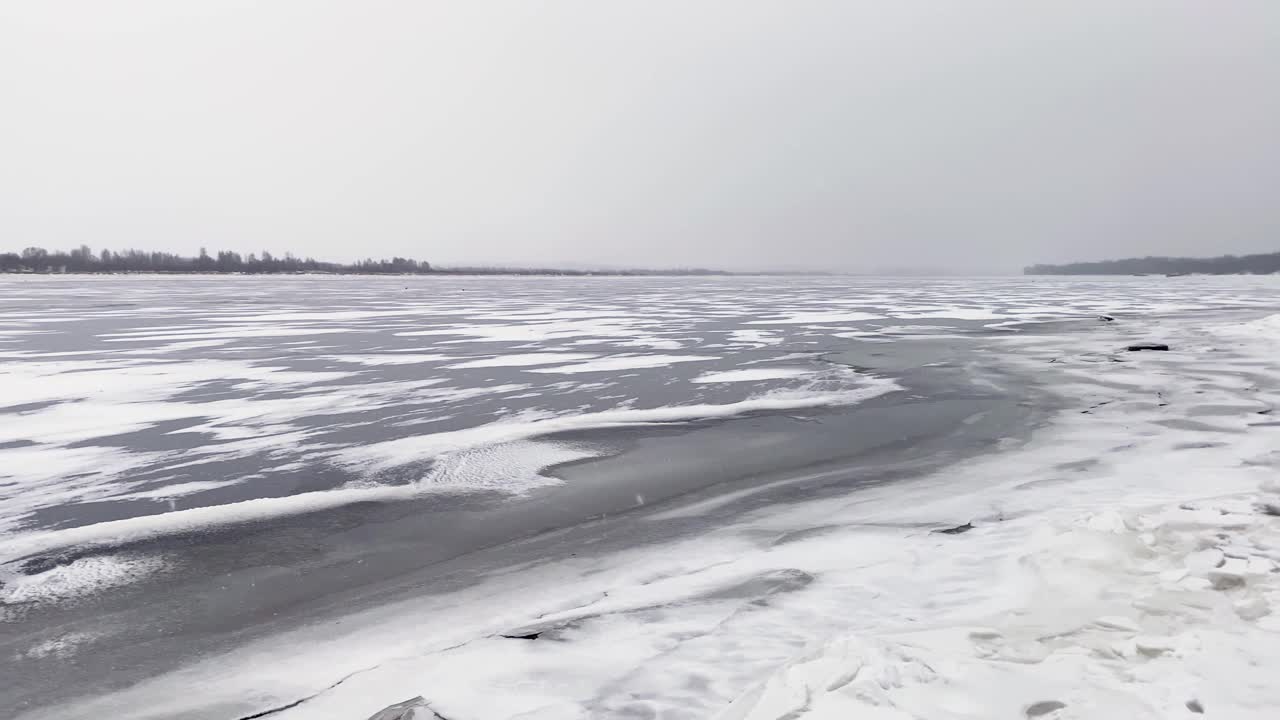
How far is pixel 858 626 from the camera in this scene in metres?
3.19

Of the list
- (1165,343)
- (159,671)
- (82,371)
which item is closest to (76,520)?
(159,671)

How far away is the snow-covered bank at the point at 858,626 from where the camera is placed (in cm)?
260

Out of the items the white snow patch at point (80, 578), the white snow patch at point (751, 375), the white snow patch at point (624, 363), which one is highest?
the white snow patch at point (624, 363)

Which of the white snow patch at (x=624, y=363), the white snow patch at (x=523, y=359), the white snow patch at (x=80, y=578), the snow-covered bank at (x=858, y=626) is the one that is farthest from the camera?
the white snow patch at (x=523, y=359)

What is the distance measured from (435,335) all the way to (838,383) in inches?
432

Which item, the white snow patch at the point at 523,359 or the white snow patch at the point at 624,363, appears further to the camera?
the white snow patch at the point at 523,359

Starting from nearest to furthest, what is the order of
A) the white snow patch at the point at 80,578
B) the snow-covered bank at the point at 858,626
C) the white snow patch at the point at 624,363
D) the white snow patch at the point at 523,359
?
1. the snow-covered bank at the point at 858,626
2. the white snow patch at the point at 80,578
3. the white snow patch at the point at 624,363
4. the white snow patch at the point at 523,359

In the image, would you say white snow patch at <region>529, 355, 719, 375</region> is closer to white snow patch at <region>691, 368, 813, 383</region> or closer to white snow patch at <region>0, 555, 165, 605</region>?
white snow patch at <region>691, 368, 813, 383</region>

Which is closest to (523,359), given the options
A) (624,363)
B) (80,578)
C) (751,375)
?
(624,363)

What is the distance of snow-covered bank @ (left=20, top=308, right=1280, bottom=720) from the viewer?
8.53 feet

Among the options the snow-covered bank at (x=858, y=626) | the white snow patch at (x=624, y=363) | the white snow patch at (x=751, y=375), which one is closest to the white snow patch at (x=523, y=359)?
the white snow patch at (x=624, y=363)

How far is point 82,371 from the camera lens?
11297 mm

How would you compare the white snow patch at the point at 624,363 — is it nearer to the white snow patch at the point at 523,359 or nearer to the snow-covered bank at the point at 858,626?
the white snow patch at the point at 523,359

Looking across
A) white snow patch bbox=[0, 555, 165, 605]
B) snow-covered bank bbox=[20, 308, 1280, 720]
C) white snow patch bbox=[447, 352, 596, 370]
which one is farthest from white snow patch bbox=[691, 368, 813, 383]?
white snow patch bbox=[0, 555, 165, 605]
